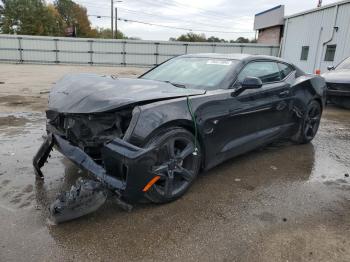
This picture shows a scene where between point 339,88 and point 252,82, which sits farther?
point 339,88

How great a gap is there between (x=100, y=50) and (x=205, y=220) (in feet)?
76.9

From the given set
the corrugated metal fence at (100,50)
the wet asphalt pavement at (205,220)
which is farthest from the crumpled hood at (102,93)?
the corrugated metal fence at (100,50)

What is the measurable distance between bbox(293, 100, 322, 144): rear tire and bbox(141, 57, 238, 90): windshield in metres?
1.89

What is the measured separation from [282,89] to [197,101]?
180 cm

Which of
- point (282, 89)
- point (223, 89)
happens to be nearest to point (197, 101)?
point (223, 89)

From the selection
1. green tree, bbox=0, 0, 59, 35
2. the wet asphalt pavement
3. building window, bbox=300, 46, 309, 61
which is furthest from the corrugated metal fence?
green tree, bbox=0, 0, 59, 35

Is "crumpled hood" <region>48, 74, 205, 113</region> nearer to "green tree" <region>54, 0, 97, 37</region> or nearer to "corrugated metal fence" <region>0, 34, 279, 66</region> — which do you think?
"corrugated metal fence" <region>0, 34, 279, 66</region>

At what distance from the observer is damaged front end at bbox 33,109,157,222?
Result: 8.29ft

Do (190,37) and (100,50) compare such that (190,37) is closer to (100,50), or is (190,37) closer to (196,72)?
(100,50)

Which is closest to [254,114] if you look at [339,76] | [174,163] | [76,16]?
[174,163]

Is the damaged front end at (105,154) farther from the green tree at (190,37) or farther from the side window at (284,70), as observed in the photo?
the green tree at (190,37)

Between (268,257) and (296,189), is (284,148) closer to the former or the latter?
(296,189)

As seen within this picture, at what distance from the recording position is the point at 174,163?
9.66 feet

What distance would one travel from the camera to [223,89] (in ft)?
11.4
